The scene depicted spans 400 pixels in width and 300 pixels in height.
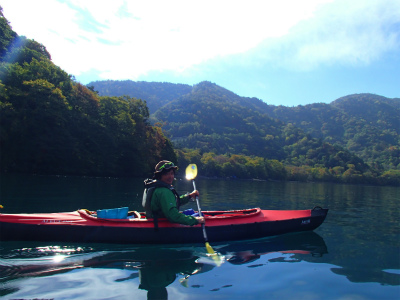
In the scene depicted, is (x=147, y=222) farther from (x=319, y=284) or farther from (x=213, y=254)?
(x=319, y=284)

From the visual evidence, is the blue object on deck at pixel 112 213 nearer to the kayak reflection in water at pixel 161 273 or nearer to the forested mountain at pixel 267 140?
the kayak reflection in water at pixel 161 273

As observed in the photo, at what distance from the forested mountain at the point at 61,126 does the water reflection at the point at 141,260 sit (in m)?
31.7

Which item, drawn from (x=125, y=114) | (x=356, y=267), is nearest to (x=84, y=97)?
(x=125, y=114)

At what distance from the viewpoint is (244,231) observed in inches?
308

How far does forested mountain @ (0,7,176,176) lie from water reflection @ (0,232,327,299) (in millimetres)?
31674

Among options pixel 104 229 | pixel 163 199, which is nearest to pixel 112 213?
pixel 104 229

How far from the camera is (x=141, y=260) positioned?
6148 mm

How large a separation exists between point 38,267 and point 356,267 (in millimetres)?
6282

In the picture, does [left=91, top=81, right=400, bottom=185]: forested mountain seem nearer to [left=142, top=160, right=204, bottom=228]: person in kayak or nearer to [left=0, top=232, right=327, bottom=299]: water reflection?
[left=0, top=232, right=327, bottom=299]: water reflection

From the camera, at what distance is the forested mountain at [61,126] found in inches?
1342

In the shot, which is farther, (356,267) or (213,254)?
(213,254)

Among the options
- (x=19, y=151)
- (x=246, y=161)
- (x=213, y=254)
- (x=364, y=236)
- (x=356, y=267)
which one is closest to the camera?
(x=356, y=267)

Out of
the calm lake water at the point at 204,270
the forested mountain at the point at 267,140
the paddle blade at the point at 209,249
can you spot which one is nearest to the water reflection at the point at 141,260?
the calm lake water at the point at 204,270

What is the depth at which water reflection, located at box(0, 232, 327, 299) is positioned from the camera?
503cm
